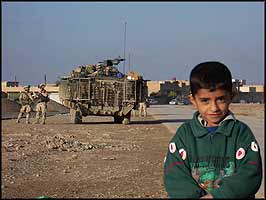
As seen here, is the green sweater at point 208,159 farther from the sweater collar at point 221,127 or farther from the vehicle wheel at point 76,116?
the vehicle wheel at point 76,116

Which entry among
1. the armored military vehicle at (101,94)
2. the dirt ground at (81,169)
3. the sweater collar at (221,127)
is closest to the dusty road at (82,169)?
the dirt ground at (81,169)

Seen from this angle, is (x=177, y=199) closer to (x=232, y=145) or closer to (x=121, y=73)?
(x=232, y=145)

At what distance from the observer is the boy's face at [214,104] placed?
2.85 meters

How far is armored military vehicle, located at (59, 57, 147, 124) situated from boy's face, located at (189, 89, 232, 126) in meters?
23.1

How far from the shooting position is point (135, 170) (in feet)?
32.9

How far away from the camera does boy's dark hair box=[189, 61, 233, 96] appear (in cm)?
→ 284

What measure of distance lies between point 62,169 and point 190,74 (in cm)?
744

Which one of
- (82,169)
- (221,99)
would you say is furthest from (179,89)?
(221,99)

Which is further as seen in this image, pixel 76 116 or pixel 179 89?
pixel 179 89

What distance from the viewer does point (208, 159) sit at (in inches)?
111

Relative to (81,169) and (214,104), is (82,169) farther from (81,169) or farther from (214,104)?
(214,104)

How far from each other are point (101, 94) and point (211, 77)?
2336 cm

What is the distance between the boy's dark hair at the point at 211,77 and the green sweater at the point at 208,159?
0.59 feet

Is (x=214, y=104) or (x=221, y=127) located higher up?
(x=214, y=104)
